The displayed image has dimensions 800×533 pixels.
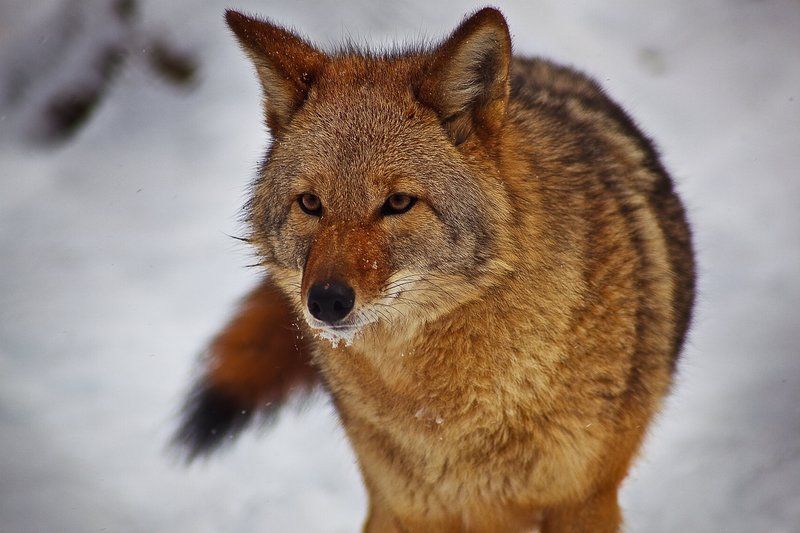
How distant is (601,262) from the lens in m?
3.04

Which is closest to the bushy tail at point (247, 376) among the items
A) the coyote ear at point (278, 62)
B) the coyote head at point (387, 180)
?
the coyote head at point (387, 180)

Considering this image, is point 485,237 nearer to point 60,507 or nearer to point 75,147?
point 60,507

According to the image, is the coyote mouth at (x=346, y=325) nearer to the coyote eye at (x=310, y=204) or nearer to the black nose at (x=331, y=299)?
the black nose at (x=331, y=299)

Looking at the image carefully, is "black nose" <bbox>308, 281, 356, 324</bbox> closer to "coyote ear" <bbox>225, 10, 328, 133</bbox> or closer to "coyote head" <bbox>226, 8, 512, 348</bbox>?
"coyote head" <bbox>226, 8, 512, 348</bbox>

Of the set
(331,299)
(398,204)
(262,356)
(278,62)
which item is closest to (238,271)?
(262,356)

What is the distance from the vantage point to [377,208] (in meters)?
2.65

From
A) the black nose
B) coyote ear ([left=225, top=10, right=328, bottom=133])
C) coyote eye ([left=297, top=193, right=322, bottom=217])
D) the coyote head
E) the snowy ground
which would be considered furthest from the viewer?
the snowy ground

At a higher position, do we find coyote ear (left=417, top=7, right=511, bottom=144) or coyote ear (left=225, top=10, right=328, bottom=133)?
coyote ear (left=417, top=7, right=511, bottom=144)

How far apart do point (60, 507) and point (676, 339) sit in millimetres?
2885

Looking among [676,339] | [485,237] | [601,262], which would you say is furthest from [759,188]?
[485,237]

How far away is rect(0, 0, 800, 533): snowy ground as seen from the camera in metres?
3.99

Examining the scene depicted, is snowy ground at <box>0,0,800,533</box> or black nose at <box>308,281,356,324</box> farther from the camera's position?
snowy ground at <box>0,0,800,533</box>

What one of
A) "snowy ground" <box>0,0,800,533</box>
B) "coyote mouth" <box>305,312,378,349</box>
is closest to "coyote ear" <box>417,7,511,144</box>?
"coyote mouth" <box>305,312,378,349</box>

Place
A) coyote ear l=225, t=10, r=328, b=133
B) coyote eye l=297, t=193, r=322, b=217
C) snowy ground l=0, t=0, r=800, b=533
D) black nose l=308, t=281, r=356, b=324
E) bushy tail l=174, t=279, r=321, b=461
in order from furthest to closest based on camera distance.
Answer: snowy ground l=0, t=0, r=800, b=533
bushy tail l=174, t=279, r=321, b=461
coyote ear l=225, t=10, r=328, b=133
coyote eye l=297, t=193, r=322, b=217
black nose l=308, t=281, r=356, b=324
